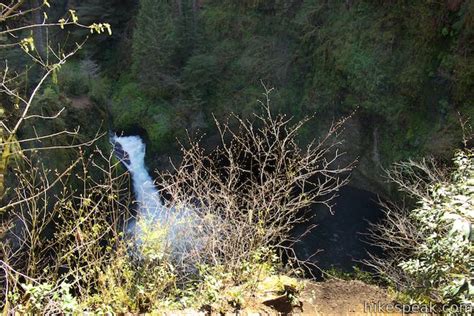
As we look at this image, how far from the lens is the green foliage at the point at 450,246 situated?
261 cm

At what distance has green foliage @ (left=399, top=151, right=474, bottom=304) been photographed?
8.55ft

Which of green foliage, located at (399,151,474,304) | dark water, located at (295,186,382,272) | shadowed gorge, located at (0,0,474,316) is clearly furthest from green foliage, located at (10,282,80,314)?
dark water, located at (295,186,382,272)

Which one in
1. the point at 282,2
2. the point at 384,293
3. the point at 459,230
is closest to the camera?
the point at 459,230

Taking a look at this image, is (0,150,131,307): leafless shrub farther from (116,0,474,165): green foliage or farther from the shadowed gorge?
(116,0,474,165): green foliage

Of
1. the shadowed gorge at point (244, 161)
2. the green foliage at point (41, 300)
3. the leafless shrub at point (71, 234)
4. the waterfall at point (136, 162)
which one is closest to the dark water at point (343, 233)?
the shadowed gorge at point (244, 161)

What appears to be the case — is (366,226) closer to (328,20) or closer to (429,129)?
(429,129)

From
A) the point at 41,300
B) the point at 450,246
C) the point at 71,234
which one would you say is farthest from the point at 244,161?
the point at 41,300

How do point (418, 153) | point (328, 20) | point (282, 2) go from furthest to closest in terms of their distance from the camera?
point (282, 2) → point (328, 20) → point (418, 153)

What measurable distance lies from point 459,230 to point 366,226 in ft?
31.3

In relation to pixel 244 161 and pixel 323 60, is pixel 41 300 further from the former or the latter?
pixel 323 60

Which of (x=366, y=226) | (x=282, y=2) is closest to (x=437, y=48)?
(x=366, y=226)

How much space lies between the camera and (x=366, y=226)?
37.9 ft

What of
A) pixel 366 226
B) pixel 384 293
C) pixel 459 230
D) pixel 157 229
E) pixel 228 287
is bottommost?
pixel 366 226

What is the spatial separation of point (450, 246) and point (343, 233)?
8.35 metres
